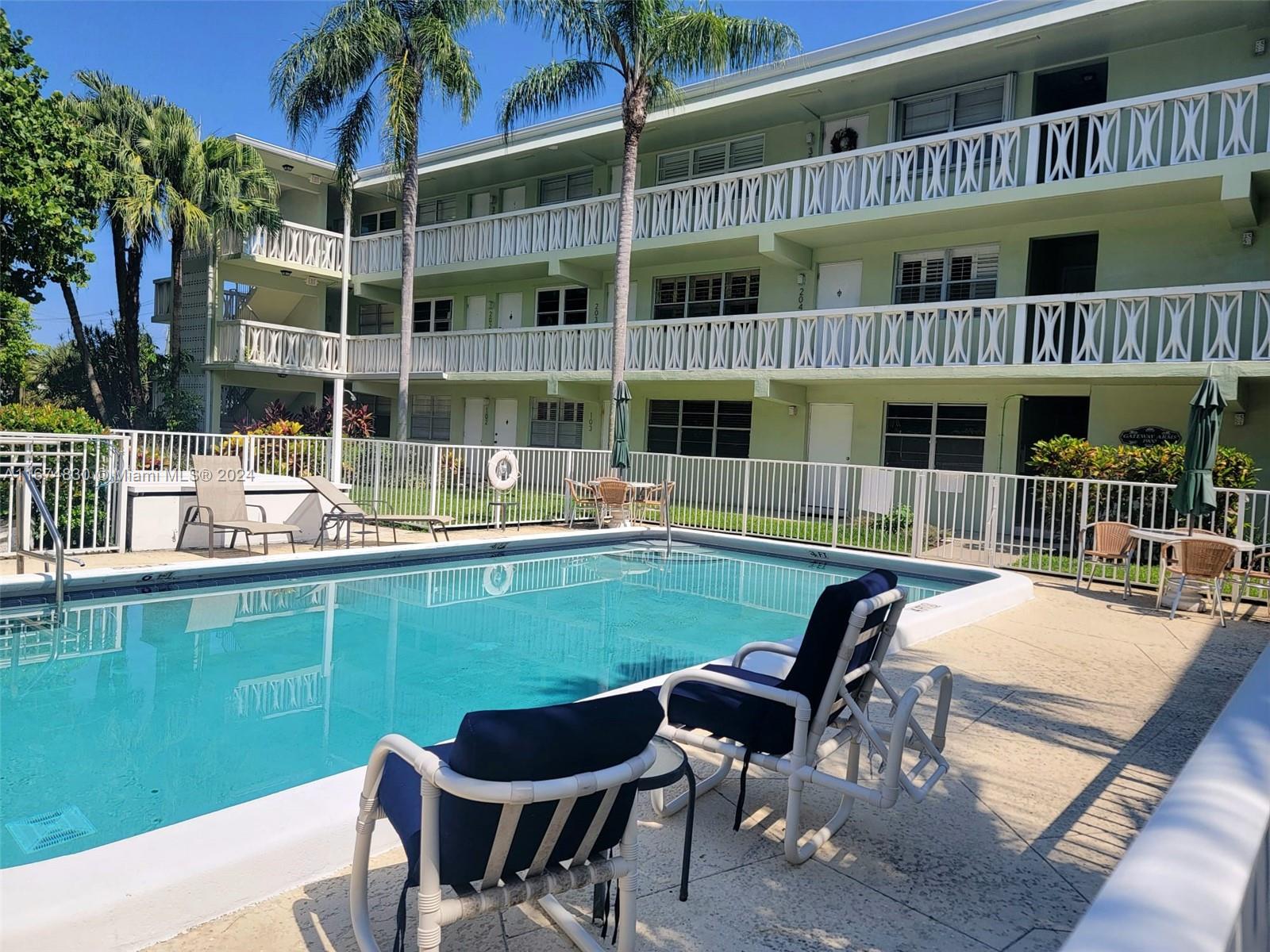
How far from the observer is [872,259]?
1819cm

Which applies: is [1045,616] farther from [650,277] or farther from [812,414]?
[650,277]

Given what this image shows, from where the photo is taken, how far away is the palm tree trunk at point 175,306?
22.3 meters

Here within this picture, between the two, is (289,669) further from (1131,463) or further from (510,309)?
(510,309)

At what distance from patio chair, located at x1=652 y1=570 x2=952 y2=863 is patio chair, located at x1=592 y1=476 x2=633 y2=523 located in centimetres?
1131

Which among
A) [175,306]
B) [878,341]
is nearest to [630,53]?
[878,341]

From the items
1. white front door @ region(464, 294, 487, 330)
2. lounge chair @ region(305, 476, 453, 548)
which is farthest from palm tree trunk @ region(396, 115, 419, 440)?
lounge chair @ region(305, 476, 453, 548)

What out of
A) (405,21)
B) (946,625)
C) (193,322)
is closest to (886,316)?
(946,625)

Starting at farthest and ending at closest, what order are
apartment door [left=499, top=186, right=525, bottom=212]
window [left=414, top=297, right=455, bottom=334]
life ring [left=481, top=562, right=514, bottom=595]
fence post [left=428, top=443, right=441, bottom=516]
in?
1. window [left=414, top=297, right=455, bottom=334]
2. apartment door [left=499, top=186, right=525, bottom=212]
3. fence post [left=428, top=443, right=441, bottom=516]
4. life ring [left=481, top=562, right=514, bottom=595]

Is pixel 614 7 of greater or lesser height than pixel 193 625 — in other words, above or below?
above

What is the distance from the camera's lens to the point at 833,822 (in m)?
3.77

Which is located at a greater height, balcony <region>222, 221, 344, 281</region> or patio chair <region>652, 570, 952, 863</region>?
balcony <region>222, 221, 344, 281</region>

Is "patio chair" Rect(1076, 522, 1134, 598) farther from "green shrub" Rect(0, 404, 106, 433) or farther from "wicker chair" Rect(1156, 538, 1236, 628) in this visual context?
"green shrub" Rect(0, 404, 106, 433)

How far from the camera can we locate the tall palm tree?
20.2m

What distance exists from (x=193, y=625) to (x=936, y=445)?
14.7 meters
